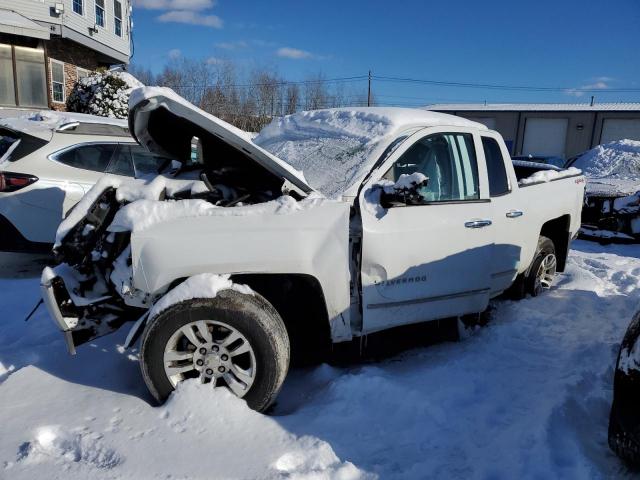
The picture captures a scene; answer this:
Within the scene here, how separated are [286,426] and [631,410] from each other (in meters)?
1.75

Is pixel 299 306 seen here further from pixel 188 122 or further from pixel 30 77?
pixel 30 77

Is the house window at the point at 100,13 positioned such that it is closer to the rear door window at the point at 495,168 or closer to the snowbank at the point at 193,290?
the rear door window at the point at 495,168

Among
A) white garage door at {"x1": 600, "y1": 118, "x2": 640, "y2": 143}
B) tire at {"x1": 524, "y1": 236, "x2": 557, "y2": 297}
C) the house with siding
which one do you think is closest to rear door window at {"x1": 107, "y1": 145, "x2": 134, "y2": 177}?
tire at {"x1": 524, "y1": 236, "x2": 557, "y2": 297}

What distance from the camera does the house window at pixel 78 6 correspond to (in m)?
17.8

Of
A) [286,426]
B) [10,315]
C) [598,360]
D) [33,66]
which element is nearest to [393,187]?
[286,426]

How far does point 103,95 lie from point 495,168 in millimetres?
14849

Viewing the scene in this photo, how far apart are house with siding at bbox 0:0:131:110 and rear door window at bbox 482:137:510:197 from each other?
53.6 ft

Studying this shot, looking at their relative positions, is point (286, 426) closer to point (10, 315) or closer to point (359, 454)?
point (359, 454)

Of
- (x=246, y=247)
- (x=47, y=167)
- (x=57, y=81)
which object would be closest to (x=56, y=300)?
(x=246, y=247)

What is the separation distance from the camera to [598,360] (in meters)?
3.68

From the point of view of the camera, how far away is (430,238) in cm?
345

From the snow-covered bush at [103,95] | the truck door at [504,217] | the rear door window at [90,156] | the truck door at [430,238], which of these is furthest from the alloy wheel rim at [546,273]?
the snow-covered bush at [103,95]

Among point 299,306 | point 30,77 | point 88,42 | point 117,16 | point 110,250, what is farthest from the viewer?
point 117,16

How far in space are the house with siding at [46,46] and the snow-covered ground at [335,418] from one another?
15501 mm
